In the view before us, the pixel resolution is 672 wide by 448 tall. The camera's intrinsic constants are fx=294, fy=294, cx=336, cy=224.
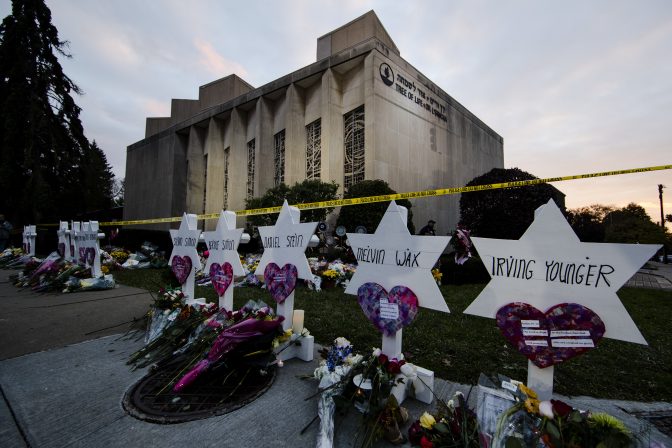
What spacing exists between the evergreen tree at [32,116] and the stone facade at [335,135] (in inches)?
305

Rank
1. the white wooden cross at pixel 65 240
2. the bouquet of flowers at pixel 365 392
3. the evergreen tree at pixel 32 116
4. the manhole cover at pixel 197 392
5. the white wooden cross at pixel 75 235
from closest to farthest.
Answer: the bouquet of flowers at pixel 365 392 → the manhole cover at pixel 197 392 → the white wooden cross at pixel 75 235 → the white wooden cross at pixel 65 240 → the evergreen tree at pixel 32 116

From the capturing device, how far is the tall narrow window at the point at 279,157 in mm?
18859

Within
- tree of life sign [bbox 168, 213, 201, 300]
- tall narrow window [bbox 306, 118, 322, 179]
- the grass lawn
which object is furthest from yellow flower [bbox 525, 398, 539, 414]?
tall narrow window [bbox 306, 118, 322, 179]

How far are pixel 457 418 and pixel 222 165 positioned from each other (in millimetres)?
24385

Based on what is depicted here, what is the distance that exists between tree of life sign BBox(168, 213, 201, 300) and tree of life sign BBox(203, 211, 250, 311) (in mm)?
395

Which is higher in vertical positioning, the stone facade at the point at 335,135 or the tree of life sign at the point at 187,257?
the stone facade at the point at 335,135

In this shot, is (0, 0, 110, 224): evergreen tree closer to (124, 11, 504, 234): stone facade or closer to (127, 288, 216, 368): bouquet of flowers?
(124, 11, 504, 234): stone facade

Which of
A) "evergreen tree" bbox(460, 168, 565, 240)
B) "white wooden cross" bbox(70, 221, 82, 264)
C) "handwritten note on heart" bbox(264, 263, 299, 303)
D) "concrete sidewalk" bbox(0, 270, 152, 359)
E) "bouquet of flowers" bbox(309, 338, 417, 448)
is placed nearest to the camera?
"bouquet of flowers" bbox(309, 338, 417, 448)

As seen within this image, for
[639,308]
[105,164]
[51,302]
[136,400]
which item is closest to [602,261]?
[136,400]

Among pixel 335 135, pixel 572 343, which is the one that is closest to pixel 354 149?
pixel 335 135

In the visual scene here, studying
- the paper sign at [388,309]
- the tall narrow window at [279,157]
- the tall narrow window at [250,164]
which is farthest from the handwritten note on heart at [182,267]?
the tall narrow window at [250,164]

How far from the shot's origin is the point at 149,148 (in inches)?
1089

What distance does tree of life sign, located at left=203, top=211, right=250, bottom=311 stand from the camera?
348 cm

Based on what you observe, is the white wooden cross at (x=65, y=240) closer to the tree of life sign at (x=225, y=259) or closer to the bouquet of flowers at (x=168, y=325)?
the bouquet of flowers at (x=168, y=325)
